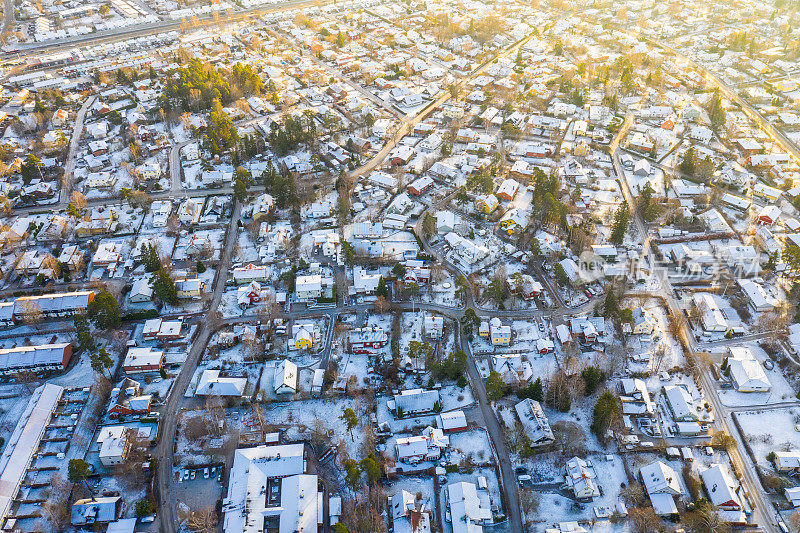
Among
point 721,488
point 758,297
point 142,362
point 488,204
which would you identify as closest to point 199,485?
point 142,362

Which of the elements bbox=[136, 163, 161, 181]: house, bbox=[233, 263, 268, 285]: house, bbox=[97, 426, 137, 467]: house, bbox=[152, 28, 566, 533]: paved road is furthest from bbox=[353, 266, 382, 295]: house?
bbox=[136, 163, 161, 181]: house

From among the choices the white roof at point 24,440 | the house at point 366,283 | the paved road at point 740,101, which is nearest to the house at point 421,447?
the house at point 366,283

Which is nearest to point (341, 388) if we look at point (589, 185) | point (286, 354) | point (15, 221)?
point (286, 354)

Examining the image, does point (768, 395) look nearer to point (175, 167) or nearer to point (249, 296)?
point (249, 296)

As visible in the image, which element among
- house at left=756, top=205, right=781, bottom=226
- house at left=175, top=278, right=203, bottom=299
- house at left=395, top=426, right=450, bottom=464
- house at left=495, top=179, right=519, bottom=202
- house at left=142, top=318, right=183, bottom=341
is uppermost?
house at left=756, top=205, right=781, bottom=226

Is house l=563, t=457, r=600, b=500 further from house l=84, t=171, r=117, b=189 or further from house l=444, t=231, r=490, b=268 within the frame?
house l=84, t=171, r=117, b=189

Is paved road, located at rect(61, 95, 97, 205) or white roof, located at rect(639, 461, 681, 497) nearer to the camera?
white roof, located at rect(639, 461, 681, 497)

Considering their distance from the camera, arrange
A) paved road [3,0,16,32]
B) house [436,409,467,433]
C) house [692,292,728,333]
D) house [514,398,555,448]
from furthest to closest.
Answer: paved road [3,0,16,32]
house [692,292,728,333]
house [436,409,467,433]
house [514,398,555,448]
